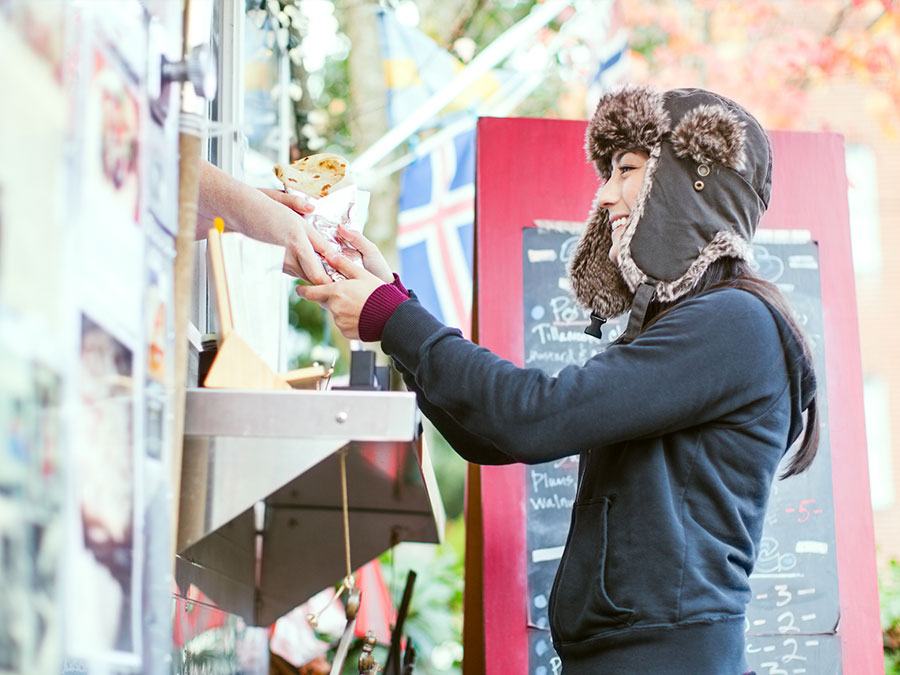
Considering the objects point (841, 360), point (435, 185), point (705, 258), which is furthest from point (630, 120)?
point (435, 185)

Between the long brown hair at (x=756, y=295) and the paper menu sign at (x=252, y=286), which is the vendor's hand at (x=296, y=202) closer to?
the paper menu sign at (x=252, y=286)

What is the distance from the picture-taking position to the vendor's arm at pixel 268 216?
1.73 m

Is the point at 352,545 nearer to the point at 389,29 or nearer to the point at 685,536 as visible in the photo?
the point at 685,536

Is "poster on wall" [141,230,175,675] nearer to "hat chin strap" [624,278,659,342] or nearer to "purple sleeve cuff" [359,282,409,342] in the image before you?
"purple sleeve cuff" [359,282,409,342]

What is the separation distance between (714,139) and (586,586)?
85cm

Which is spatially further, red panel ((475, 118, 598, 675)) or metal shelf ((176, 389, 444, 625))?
red panel ((475, 118, 598, 675))

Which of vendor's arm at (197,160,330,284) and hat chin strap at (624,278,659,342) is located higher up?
vendor's arm at (197,160,330,284)

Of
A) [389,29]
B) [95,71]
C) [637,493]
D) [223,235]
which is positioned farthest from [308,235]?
[389,29]

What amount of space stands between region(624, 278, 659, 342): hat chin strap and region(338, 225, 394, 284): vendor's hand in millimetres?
499

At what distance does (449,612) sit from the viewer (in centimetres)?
491

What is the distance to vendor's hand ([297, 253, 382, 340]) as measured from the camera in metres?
1.67

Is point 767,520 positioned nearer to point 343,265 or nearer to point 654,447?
point 654,447

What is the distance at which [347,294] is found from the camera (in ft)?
5.52

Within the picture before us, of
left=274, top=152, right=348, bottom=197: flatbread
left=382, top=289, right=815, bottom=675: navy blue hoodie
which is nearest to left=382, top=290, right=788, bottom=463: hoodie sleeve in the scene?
left=382, top=289, right=815, bottom=675: navy blue hoodie
